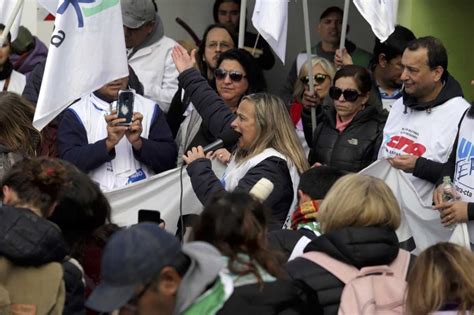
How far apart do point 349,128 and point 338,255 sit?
9.60 feet

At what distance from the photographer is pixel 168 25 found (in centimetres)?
1218

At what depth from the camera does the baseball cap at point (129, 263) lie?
461 cm

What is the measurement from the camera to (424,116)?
8219 mm

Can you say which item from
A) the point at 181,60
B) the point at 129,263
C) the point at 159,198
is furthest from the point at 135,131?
the point at 129,263

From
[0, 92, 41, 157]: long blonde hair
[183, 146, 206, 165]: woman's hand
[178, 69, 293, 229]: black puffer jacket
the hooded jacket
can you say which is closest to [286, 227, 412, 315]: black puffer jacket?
the hooded jacket

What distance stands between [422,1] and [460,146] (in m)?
2.97

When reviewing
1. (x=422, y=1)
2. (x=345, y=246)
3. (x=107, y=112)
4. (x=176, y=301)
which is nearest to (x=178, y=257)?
(x=176, y=301)

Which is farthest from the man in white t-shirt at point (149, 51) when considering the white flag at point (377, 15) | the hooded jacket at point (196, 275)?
the hooded jacket at point (196, 275)

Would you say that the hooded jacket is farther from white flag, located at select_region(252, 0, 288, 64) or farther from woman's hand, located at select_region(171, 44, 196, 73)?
white flag, located at select_region(252, 0, 288, 64)

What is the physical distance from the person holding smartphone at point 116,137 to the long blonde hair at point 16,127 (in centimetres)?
61

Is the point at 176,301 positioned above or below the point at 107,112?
above

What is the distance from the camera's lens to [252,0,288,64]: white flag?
29.9ft

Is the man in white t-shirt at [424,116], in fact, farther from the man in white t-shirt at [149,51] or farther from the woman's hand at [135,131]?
the man in white t-shirt at [149,51]

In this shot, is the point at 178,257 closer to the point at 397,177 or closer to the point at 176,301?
the point at 176,301
